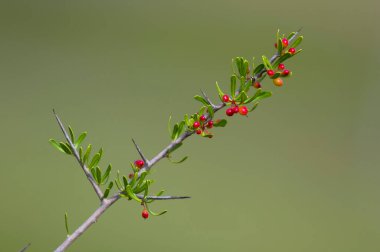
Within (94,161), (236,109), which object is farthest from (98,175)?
(236,109)

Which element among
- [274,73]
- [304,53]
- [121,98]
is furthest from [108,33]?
[274,73]

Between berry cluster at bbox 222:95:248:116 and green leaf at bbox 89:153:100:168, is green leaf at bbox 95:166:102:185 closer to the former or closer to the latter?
green leaf at bbox 89:153:100:168

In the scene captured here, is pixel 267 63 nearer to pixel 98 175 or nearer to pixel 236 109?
pixel 236 109

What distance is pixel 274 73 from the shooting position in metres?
0.41

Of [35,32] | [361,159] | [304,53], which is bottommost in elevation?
[361,159]

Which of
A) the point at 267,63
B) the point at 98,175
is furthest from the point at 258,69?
the point at 98,175

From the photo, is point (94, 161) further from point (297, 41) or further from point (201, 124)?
point (297, 41)

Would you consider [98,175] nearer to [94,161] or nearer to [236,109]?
[94,161]

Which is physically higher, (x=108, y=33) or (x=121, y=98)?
(x=108, y=33)

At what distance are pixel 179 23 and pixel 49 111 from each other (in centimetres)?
41

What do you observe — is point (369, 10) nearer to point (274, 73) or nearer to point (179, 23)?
point (179, 23)

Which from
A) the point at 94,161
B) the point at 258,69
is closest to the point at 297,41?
the point at 258,69

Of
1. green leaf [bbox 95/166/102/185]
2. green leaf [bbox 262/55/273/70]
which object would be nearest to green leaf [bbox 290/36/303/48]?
green leaf [bbox 262/55/273/70]

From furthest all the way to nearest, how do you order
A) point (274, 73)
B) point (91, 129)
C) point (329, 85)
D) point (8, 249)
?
1. point (329, 85)
2. point (91, 129)
3. point (8, 249)
4. point (274, 73)
